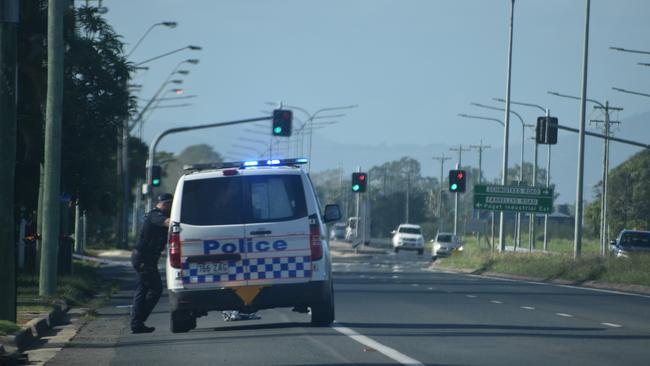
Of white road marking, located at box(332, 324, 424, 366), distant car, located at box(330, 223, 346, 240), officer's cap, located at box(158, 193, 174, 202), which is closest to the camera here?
white road marking, located at box(332, 324, 424, 366)

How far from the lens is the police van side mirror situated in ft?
61.5

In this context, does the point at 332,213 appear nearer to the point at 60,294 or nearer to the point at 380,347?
the point at 380,347

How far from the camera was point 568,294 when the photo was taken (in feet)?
102

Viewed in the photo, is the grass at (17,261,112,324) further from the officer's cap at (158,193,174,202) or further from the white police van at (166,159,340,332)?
the white police van at (166,159,340,332)

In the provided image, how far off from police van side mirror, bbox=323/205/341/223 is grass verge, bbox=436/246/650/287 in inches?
741

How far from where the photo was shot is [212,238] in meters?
17.4

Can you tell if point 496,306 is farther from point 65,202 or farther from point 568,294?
point 65,202

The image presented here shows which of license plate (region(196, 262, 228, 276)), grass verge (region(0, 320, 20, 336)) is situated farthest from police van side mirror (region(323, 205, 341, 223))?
grass verge (region(0, 320, 20, 336))

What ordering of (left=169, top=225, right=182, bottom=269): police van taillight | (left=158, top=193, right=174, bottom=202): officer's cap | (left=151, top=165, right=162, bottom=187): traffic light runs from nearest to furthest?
(left=169, top=225, right=182, bottom=269): police van taillight < (left=158, top=193, right=174, bottom=202): officer's cap < (left=151, top=165, right=162, bottom=187): traffic light

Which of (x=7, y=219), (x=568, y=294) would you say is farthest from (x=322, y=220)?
(x=568, y=294)

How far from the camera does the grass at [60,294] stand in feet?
72.6

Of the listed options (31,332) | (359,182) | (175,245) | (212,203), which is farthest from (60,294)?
(359,182)

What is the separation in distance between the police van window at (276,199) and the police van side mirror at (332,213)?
1.21 meters

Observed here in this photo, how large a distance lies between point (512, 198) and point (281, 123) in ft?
47.6
